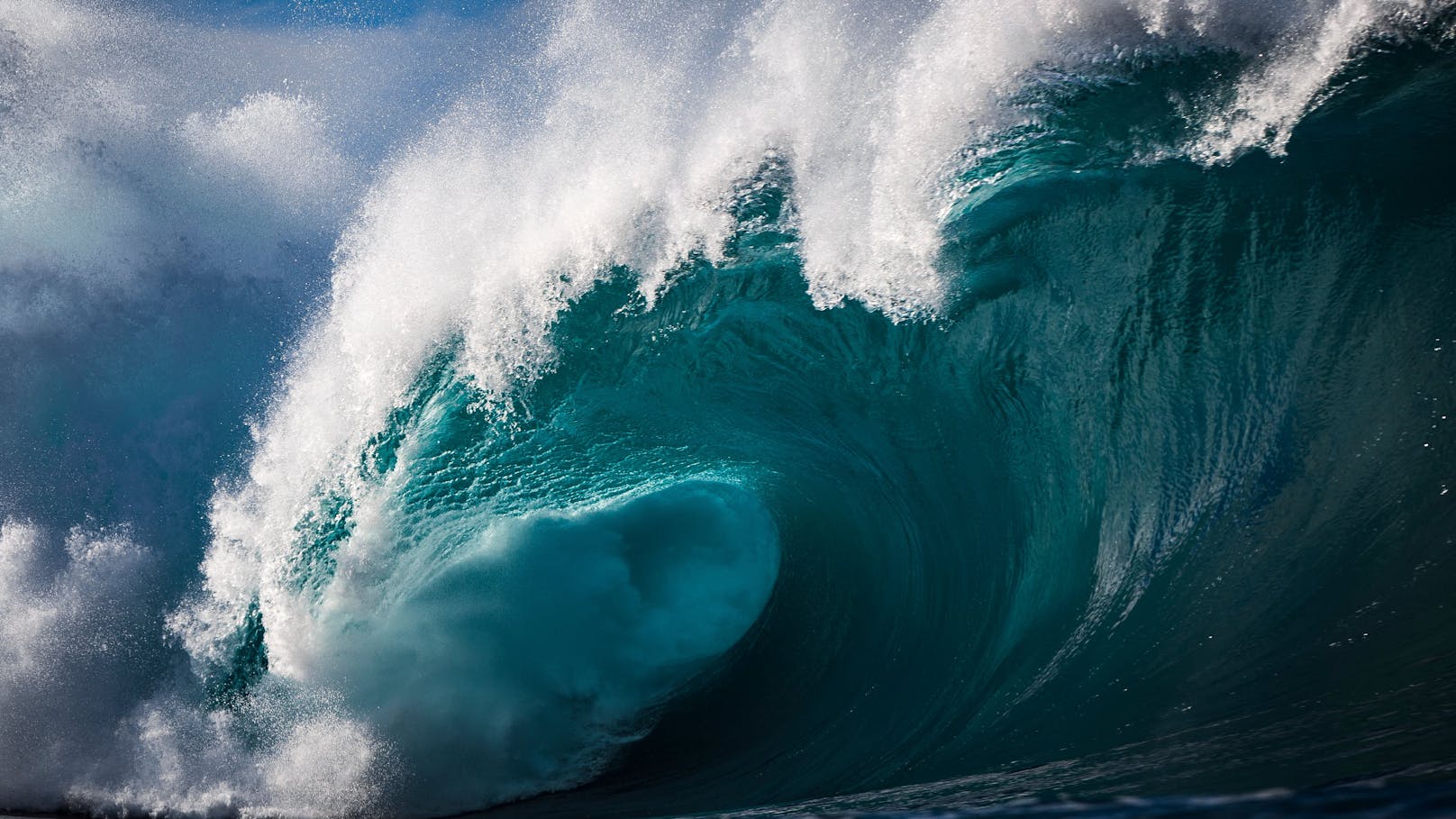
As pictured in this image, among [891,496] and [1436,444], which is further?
[891,496]

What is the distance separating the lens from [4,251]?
7500 millimetres

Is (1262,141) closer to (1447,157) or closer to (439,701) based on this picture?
(1447,157)

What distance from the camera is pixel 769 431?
18.2ft

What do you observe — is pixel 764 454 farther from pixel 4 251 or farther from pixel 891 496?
pixel 4 251

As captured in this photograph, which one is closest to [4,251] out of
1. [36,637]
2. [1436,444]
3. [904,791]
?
[36,637]

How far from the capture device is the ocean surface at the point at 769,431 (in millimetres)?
3750

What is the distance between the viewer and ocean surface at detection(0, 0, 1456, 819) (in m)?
3.75

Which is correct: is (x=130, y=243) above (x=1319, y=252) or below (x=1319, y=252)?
above

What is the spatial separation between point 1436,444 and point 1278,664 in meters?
1.34

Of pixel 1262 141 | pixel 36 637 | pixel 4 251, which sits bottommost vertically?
pixel 36 637

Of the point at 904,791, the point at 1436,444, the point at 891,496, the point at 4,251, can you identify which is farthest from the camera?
the point at 4,251

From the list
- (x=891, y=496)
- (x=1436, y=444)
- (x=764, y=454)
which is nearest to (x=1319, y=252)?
(x=1436, y=444)

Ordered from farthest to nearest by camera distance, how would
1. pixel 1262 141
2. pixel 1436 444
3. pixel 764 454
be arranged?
pixel 764 454, pixel 1262 141, pixel 1436 444

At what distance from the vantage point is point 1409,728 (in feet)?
7.12
